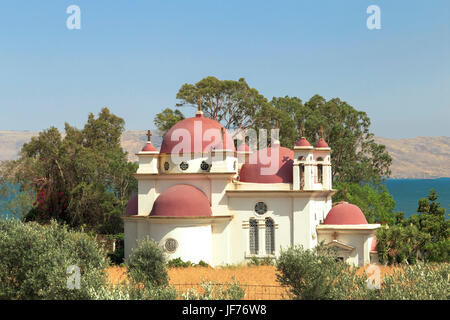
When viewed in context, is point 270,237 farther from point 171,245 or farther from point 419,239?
point 419,239

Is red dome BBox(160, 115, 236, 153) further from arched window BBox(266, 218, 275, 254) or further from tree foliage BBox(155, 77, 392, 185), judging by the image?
tree foliage BBox(155, 77, 392, 185)

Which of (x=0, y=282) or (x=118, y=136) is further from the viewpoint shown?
(x=118, y=136)

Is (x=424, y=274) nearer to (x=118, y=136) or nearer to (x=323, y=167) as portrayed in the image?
(x=323, y=167)

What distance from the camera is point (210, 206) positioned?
35938mm

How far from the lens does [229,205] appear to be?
119 feet

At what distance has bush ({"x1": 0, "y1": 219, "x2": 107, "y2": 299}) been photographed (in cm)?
2064

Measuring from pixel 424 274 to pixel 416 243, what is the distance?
16.2m

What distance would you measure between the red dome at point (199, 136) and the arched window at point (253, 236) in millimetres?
4803

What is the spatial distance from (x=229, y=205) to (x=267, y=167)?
335 centimetres

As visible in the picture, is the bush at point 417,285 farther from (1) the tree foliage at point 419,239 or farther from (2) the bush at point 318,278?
(1) the tree foliage at point 419,239

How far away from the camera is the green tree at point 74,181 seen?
167 ft

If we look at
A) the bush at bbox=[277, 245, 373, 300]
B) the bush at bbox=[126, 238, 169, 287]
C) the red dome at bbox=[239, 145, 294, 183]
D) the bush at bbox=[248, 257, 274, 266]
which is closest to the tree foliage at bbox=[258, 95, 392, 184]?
the red dome at bbox=[239, 145, 294, 183]
